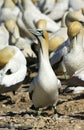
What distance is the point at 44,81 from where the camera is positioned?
9578 millimetres

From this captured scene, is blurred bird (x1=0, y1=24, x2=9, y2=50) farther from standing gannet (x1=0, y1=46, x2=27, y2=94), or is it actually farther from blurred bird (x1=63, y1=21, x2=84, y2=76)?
blurred bird (x1=63, y1=21, x2=84, y2=76)

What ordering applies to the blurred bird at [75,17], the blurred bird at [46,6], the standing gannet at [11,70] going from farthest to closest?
the blurred bird at [46,6] → the blurred bird at [75,17] → the standing gannet at [11,70]

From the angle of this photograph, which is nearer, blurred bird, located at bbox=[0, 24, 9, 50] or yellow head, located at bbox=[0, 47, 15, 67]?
yellow head, located at bbox=[0, 47, 15, 67]

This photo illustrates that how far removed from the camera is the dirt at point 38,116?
892cm

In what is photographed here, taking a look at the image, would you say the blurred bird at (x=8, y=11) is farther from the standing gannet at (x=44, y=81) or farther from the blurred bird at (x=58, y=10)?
the standing gannet at (x=44, y=81)

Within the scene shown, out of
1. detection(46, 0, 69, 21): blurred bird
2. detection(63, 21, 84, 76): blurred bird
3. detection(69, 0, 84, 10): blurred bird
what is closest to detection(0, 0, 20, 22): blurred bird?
detection(46, 0, 69, 21): blurred bird

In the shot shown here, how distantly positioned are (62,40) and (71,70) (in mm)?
2568

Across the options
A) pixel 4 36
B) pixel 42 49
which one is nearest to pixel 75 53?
pixel 42 49

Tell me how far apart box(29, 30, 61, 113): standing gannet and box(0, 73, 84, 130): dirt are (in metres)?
0.29

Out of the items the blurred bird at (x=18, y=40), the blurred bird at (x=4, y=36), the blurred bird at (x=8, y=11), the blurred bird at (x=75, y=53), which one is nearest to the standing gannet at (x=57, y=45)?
the blurred bird at (x=75, y=53)

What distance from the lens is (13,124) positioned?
916cm

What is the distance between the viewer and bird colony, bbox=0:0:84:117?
32.0 ft

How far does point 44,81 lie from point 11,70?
255cm

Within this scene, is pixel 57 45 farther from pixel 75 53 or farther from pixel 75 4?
pixel 75 4
